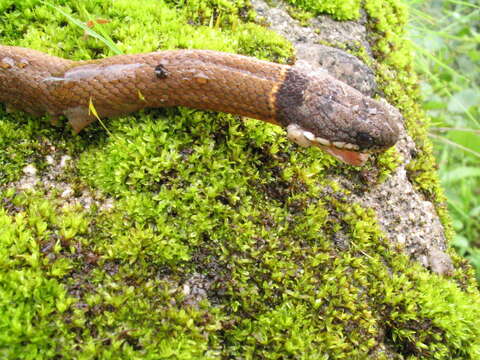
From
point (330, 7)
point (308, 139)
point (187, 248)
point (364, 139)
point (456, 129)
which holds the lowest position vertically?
point (187, 248)

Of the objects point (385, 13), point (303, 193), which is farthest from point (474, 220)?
point (303, 193)

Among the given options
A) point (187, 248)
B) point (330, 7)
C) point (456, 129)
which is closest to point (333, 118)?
point (187, 248)

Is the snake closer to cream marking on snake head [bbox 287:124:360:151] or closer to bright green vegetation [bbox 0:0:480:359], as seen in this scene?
cream marking on snake head [bbox 287:124:360:151]

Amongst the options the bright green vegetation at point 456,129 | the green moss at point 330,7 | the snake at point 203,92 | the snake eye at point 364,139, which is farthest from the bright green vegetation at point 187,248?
the bright green vegetation at point 456,129

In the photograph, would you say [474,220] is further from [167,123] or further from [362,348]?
[167,123]

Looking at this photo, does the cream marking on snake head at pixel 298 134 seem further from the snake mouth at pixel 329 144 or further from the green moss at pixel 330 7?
the green moss at pixel 330 7

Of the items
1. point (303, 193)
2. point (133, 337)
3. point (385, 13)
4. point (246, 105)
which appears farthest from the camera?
point (385, 13)

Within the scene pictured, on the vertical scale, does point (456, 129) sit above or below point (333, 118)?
below

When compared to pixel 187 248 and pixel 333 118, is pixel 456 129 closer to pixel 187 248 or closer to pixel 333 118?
pixel 333 118
